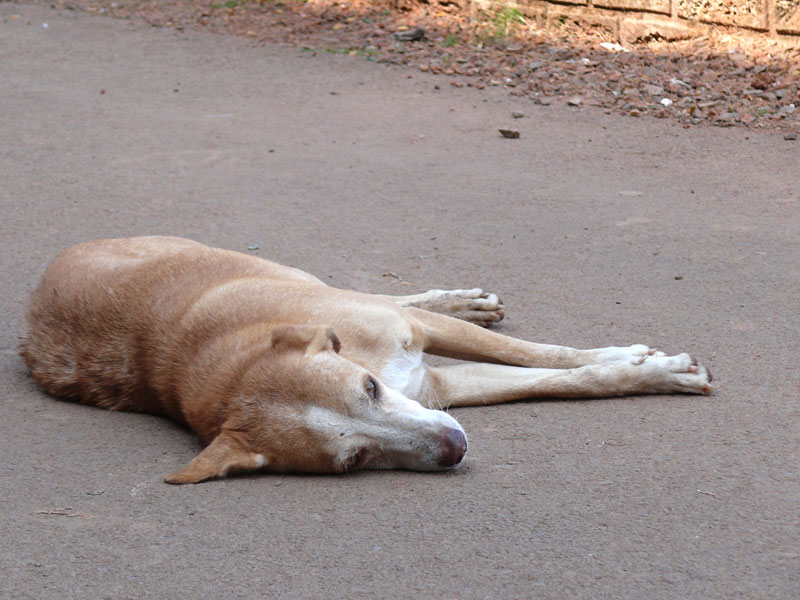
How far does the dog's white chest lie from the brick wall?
18.9 ft

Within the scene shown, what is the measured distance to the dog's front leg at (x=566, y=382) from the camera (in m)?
3.80

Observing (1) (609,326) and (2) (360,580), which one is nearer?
(2) (360,580)

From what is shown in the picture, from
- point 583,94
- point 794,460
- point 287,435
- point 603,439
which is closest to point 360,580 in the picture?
point 287,435

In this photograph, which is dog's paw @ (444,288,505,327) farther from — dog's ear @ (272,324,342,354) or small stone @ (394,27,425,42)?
small stone @ (394,27,425,42)

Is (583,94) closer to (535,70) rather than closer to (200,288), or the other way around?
(535,70)

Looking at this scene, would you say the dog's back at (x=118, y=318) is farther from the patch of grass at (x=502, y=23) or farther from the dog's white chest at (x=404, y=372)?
the patch of grass at (x=502, y=23)

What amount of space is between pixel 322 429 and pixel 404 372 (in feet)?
1.89

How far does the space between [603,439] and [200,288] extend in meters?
1.73

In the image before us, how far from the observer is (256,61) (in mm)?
10039

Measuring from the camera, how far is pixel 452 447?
129 inches

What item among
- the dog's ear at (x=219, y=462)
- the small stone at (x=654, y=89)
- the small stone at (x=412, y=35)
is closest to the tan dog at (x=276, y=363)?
the dog's ear at (x=219, y=462)

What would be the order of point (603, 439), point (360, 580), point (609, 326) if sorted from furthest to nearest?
point (609, 326)
point (603, 439)
point (360, 580)

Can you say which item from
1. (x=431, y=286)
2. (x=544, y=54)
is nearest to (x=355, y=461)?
(x=431, y=286)

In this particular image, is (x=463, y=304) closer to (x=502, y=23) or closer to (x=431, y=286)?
(x=431, y=286)
